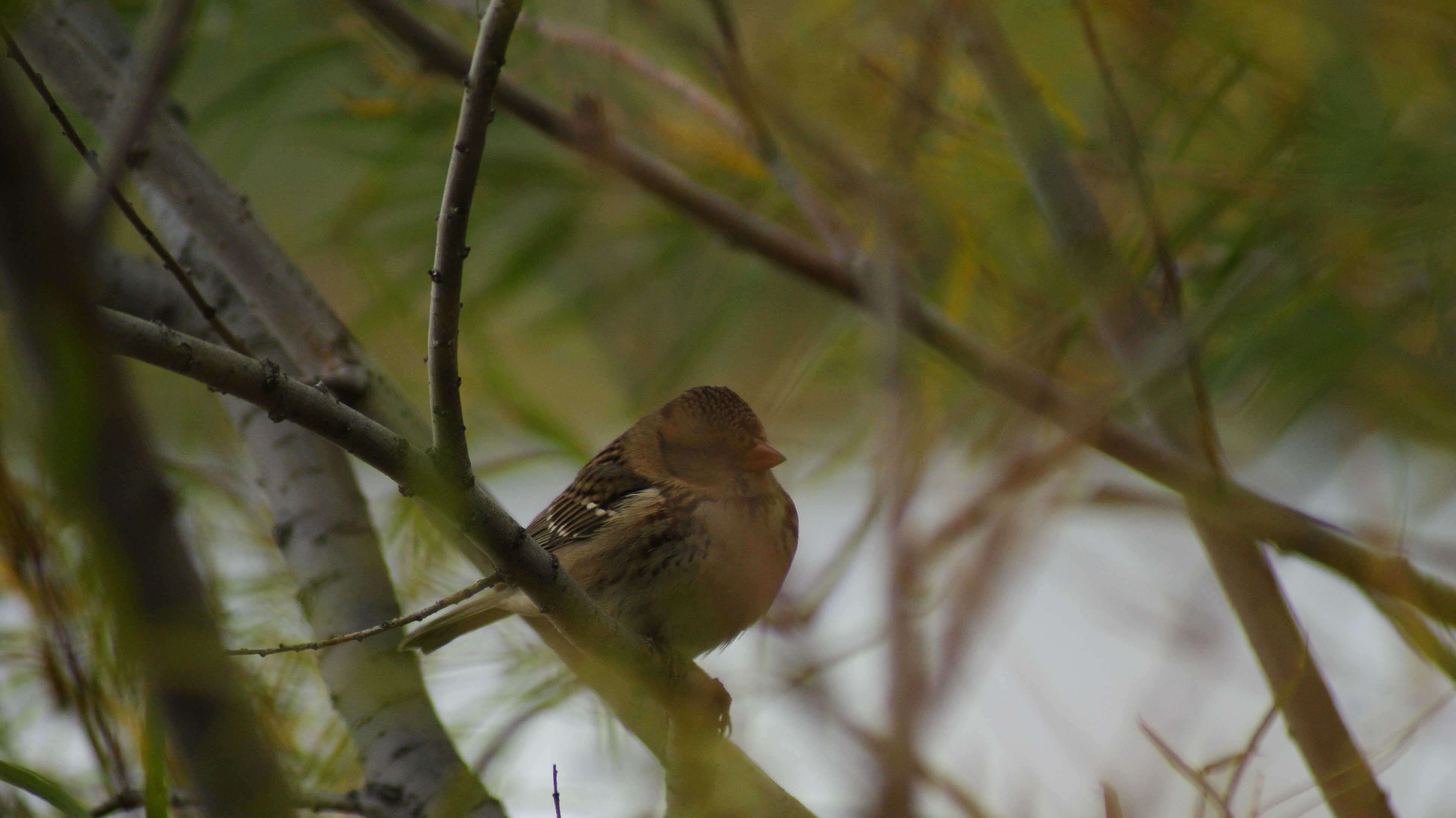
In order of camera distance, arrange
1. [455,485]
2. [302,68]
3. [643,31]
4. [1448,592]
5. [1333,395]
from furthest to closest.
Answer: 1. [643,31]
2. [302,68]
3. [1333,395]
4. [1448,592]
5. [455,485]

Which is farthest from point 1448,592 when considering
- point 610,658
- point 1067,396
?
point 610,658

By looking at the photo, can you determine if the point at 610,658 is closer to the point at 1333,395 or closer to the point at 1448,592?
the point at 1448,592

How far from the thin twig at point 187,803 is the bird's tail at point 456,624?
0.38 m

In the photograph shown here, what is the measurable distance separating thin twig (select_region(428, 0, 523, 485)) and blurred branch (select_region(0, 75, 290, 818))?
0.66 m

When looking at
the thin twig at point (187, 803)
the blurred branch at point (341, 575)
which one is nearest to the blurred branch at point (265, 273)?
the blurred branch at point (341, 575)

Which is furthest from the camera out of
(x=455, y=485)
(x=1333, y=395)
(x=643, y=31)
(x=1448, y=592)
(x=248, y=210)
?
(x=643, y=31)

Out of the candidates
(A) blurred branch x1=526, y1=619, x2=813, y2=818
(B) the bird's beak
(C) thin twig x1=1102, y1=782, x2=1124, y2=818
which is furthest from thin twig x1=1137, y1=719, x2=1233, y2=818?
(B) the bird's beak

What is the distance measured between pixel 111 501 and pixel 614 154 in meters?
1.93

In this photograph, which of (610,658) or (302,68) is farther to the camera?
(302,68)

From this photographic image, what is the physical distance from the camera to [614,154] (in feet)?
8.22

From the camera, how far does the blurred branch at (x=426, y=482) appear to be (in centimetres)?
125

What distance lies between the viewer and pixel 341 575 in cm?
239

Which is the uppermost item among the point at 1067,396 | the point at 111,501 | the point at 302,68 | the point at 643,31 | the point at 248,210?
the point at 643,31

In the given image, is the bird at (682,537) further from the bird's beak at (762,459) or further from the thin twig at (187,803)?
the thin twig at (187,803)
